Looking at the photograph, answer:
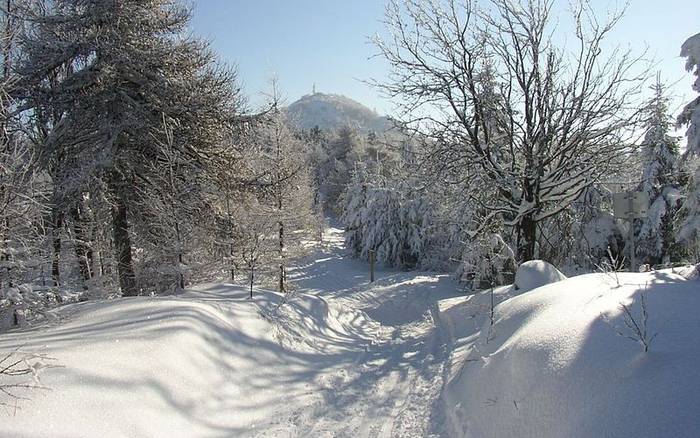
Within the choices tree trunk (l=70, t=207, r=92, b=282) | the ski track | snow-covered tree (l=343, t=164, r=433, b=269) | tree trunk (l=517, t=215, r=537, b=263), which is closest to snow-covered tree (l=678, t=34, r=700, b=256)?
tree trunk (l=517, t=215, r=537, b=263)

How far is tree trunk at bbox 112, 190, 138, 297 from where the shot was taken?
10.6 m

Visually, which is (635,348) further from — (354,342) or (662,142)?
(662,142)

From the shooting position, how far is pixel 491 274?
14617 millimetres

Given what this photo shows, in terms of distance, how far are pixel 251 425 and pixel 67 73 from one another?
1008cm

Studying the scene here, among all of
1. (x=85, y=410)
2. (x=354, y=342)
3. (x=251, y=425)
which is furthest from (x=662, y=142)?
(x=85, y=410)

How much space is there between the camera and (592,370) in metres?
3.45

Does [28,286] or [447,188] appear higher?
[447,188]

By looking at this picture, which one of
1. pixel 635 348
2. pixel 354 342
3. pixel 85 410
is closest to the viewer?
pixel 635 348

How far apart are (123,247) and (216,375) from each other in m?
6.56

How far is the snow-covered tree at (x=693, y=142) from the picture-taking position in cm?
681

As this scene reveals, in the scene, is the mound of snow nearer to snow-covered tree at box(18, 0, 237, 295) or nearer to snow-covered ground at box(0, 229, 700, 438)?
snow-covered ground at box(0, 229, 700, 438)

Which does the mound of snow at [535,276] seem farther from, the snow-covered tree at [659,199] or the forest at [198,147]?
the snow-covered tree at [659,199]

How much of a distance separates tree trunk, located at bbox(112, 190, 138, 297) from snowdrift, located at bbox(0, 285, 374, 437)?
352 centimetres

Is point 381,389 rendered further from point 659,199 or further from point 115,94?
point 659,199
